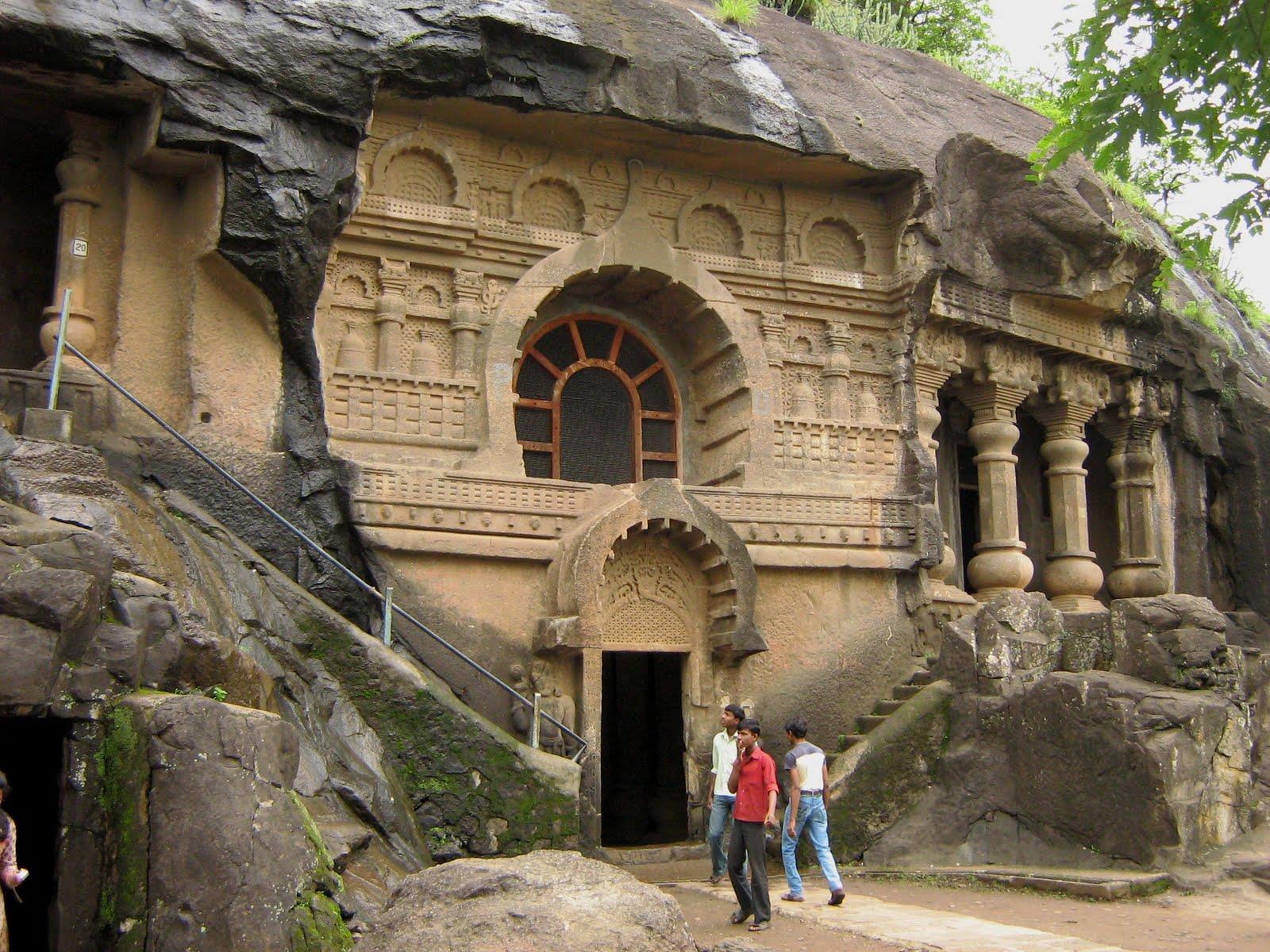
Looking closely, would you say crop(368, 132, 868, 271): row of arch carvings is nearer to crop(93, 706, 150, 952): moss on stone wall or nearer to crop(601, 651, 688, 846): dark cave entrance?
crop(601, 651, 688, 846): dark cave entrance

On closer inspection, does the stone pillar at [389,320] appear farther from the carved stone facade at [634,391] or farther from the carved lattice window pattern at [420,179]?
the carved lattice window pattern at [420,179]

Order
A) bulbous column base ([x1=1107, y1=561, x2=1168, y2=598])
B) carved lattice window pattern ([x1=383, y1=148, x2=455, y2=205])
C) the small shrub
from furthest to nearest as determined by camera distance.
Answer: bulbous column base ([x1=1107, y1=561, x2=1168, y2=598]) < the small shrub < carved lattice window pattern ([x1=383, y1=148, x2=455, y2=205])

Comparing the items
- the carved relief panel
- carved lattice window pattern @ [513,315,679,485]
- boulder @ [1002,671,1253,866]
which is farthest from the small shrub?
boulder @ [1002,671,1253,866]

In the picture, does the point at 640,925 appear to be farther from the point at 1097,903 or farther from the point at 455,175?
the point at 455,175

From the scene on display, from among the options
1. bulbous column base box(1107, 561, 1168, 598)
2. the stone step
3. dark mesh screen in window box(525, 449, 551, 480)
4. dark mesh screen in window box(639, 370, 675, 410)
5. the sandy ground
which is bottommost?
the sandy ground

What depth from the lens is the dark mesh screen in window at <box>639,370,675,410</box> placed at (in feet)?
44.4

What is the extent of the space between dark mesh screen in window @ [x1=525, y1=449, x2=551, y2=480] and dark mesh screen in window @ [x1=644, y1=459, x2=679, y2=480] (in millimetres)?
1035

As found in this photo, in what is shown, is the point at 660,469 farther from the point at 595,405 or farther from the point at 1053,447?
the point at 1053,447

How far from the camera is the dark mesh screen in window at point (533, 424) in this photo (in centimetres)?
1288

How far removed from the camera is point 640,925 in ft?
16.0

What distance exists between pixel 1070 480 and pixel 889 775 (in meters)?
5.46

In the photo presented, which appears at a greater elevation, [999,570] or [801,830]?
[999,570]

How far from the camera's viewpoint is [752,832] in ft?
26.3

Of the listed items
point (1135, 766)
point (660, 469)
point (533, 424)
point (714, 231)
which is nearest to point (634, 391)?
point (660, 469)
